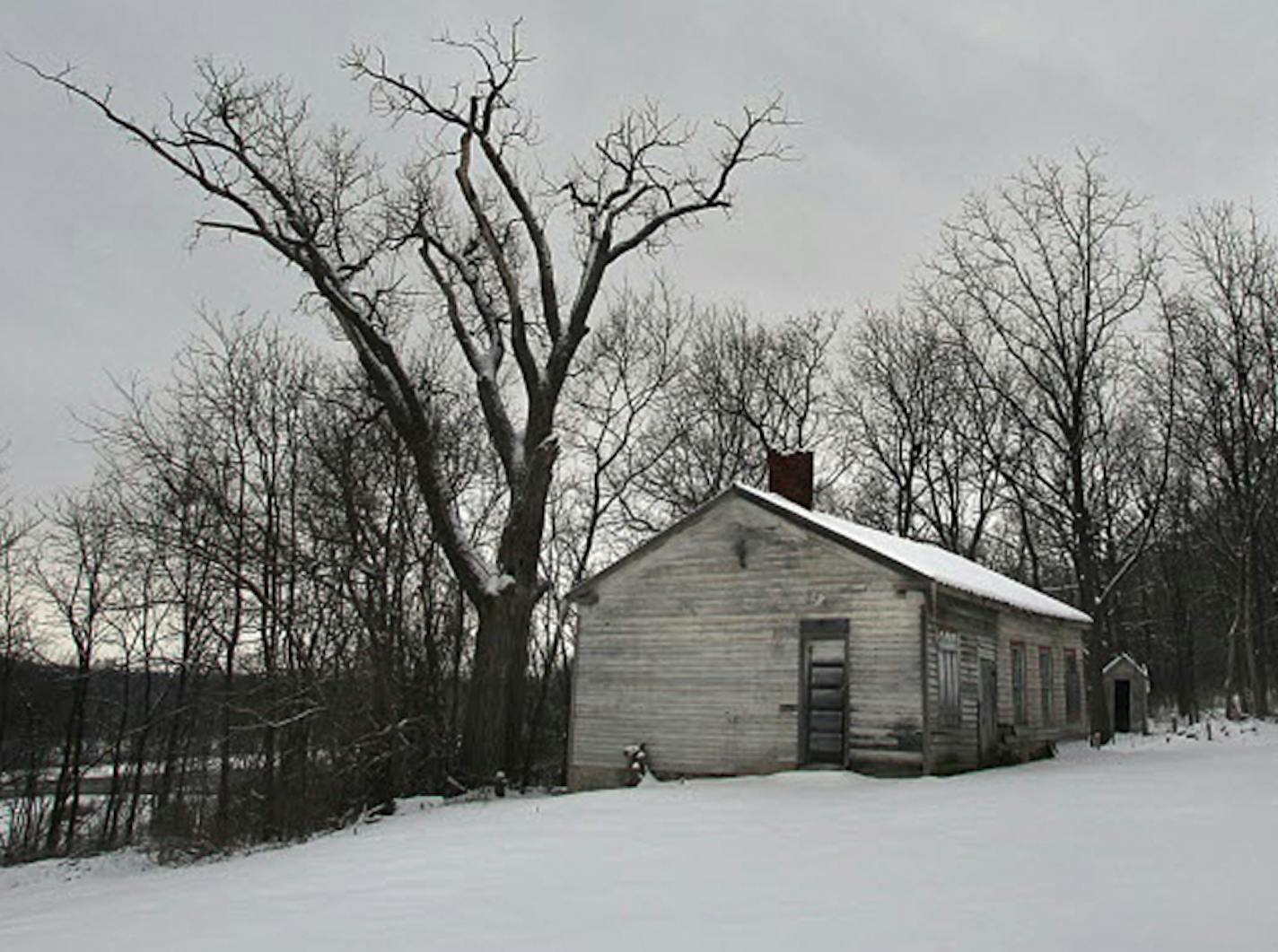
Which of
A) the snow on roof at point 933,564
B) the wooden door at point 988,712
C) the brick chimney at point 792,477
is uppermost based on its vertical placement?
the brick chimney at point 792,477

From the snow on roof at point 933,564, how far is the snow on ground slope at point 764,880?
3643mm

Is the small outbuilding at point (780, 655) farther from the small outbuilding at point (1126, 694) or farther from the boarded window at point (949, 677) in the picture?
the small outbuilding at point (1126, 694)

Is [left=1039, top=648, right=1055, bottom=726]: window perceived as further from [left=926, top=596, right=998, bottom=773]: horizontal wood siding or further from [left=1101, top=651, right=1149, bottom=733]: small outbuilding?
[left=1101, top=651, right=1149, bottom=733]: small outbuilding

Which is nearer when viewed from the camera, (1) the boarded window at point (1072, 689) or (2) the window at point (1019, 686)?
(2) the window at point (1019, 686)

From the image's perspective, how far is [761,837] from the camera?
10.9 m

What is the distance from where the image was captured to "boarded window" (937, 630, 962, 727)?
1700cm

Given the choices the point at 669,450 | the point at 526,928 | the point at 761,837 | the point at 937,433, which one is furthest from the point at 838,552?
the point at 937,433

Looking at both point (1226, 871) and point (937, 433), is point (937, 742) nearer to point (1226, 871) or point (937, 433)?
point (1226, 871)

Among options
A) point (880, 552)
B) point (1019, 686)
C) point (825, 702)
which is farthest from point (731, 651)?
point (1019, 686)

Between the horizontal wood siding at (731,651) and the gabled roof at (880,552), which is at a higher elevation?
the gabled roof at (880,552)

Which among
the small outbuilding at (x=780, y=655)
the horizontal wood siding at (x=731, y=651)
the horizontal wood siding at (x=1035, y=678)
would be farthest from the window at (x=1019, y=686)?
the horizontal wood siding at (x=731, y=651)

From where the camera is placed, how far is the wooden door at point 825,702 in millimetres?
16672

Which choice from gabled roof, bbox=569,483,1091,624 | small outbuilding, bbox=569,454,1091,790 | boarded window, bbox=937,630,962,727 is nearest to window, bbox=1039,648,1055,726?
gabled roof, bbox=569,483,1091,624

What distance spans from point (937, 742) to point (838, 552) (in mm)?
3372
